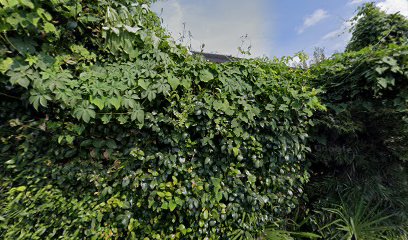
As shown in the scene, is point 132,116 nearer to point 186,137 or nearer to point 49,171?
point 186,137

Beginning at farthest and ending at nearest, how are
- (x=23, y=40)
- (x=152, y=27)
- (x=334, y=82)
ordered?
(x=152, y=27)
(x=334, y=82)
(x=23, y=40)

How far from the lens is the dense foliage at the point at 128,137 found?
5.73ft

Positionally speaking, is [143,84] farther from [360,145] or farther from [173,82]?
[360,145]

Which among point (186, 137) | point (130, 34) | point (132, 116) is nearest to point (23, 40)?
point (130, 34)

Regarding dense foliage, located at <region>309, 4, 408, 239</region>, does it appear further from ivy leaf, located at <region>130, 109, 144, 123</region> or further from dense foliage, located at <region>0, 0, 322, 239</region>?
ivy leaf, located at <region>130, 109, 144, 123</region>

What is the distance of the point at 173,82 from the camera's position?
1.83m

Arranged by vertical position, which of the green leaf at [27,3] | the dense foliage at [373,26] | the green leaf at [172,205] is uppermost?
the dense foliage at [373,26]

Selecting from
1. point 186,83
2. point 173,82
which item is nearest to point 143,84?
point 173,82

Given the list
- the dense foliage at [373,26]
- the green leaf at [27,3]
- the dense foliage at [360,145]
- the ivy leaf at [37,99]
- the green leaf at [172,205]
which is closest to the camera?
the green leaf at [27,3]

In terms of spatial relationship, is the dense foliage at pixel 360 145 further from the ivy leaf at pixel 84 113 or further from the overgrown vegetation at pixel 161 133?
the ivy leaf at pixel 84 113

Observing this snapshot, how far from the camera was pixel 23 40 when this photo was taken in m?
1.72

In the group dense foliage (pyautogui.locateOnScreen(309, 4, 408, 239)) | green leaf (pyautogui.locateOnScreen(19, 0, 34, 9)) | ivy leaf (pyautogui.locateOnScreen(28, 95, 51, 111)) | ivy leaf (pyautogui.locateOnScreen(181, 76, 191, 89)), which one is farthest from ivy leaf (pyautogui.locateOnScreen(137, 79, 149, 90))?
dense foliage (pyautogui.locateOnScreen(309, 4, 408, 239))

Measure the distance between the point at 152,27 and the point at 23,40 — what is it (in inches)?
52.5

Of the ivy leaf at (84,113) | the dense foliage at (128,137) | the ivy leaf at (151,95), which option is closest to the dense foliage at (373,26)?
the dense foliage at (128,137)
